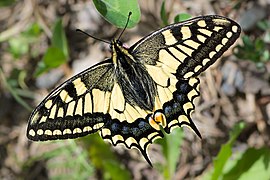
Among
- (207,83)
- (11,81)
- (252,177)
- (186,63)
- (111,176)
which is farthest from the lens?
(11,81)

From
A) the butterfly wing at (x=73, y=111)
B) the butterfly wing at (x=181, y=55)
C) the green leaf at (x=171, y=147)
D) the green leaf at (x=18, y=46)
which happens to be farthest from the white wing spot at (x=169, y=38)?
the green leaf at (x=18, y=46)

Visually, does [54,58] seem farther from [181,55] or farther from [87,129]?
[181,55]

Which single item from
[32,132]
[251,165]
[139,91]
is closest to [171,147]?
[251,165]

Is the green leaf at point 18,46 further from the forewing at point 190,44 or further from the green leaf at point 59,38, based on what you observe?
the forewing at point 190,44

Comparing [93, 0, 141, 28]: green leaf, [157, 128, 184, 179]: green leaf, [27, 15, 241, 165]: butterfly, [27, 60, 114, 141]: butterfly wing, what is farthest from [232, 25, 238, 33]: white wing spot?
[157, 128, 184, 179]: green leaf

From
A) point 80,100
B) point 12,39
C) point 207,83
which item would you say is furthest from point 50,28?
point 80,100

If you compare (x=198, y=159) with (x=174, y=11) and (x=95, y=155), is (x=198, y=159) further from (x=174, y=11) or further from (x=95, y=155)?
(x=174, y=11)
